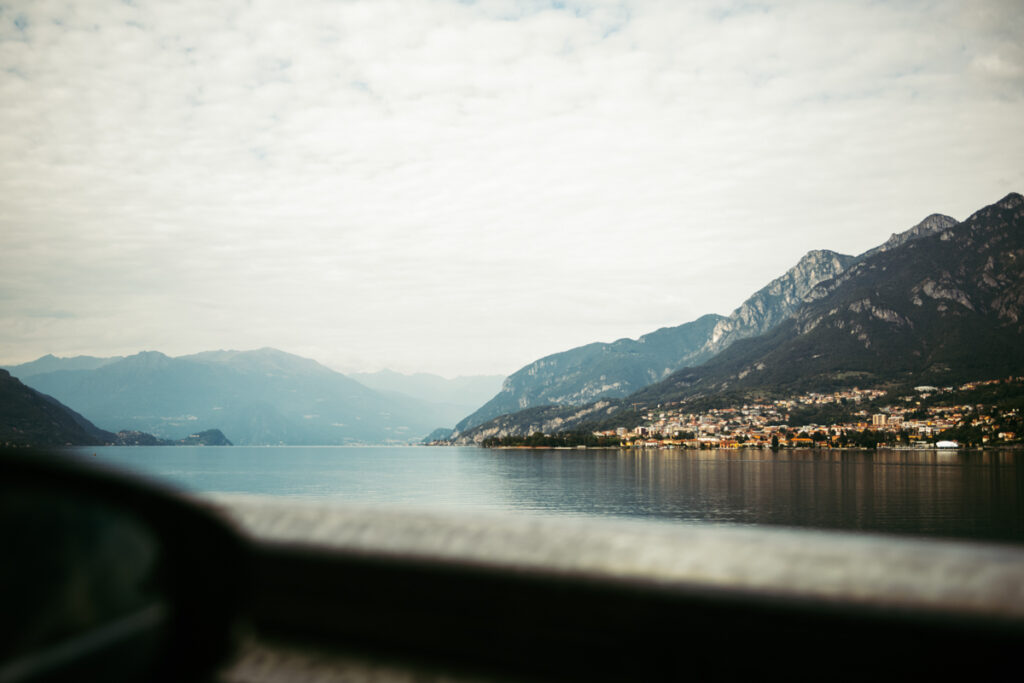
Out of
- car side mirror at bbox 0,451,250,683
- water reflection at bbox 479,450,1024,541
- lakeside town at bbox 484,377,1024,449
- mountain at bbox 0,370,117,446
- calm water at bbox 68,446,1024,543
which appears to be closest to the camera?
car side mirror at bbox 0,451,250,683

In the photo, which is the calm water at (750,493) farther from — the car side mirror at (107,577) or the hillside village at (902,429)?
the hillside village at (902,429)

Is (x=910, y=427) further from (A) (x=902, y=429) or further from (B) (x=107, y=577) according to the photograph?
(B) (x=107, y=577)

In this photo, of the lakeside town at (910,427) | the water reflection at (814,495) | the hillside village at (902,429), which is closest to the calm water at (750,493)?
the water reflection at (814,495)

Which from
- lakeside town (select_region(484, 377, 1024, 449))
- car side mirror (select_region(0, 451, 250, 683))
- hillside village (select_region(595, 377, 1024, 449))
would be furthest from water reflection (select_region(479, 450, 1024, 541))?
car side mirror (select_region(0, 451, 250, 683))

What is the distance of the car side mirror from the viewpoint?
143 centimetres

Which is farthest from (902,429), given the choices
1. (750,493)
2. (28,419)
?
(28,419)

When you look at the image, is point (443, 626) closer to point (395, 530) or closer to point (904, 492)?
point (395, 530)

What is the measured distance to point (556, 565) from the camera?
1753 millimetres

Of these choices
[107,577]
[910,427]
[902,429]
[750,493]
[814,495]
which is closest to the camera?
[107,577]

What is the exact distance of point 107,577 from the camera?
1.67 m

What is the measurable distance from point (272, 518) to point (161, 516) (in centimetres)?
33

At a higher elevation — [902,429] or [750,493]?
[902,429]

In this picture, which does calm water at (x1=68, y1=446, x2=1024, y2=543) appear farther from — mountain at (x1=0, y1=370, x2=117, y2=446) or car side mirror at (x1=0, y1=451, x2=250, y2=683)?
mountain at (x1=0, y1=370, x2=117, y2=446)

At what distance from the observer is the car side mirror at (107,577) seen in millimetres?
1433
